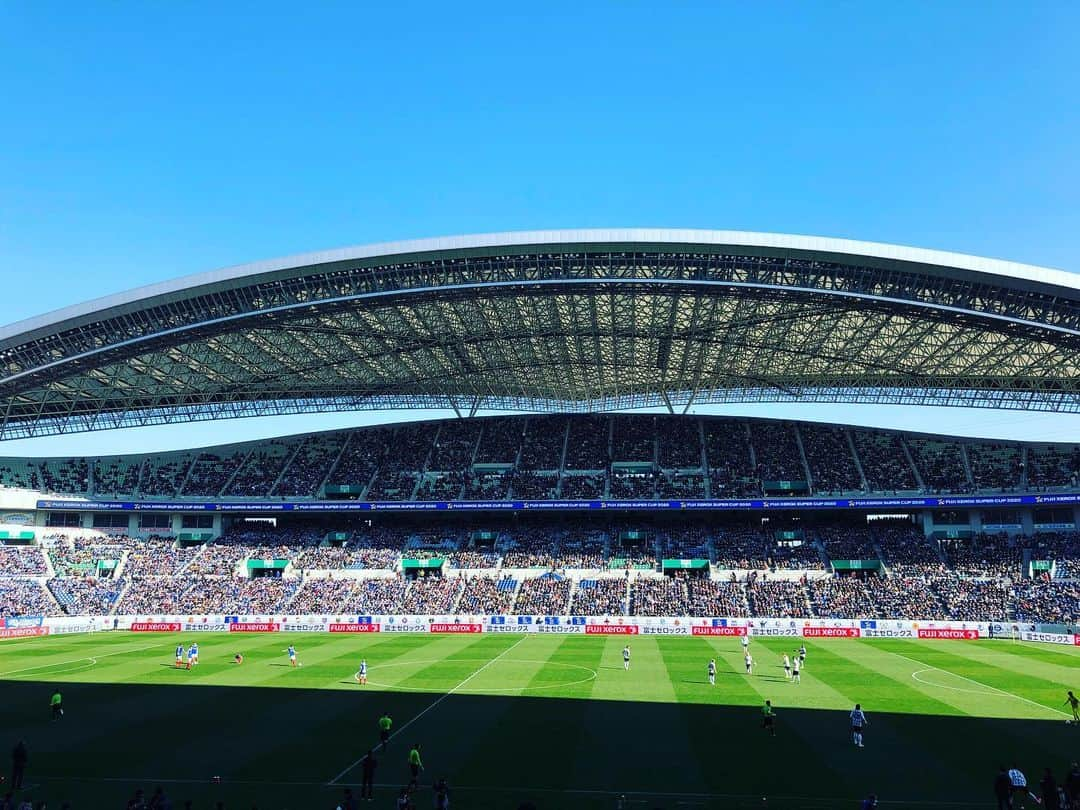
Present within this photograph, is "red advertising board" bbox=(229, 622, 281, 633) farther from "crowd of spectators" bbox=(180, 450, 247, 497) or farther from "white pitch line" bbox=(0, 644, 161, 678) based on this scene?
"crowd of spectators" bbox=(180, 450, 247, 497)

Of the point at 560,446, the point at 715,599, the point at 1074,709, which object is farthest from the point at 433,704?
the point at 560,446

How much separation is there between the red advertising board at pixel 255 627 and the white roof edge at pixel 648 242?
23435mm

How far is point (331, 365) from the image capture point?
62.7 meters

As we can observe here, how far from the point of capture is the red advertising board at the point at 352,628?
178 feet

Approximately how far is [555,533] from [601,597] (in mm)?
12658

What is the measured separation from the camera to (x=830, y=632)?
5109 cm

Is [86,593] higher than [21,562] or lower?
lower

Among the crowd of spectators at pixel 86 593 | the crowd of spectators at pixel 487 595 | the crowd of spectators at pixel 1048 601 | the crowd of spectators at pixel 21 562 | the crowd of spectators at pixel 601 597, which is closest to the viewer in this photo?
the crowd of spectators at pixel 1048 601

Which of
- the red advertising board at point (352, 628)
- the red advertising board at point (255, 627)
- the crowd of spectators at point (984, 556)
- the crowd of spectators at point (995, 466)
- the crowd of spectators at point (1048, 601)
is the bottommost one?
the red advertising board at point (255, 627)

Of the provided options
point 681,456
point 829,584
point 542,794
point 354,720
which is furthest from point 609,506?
point 542,794

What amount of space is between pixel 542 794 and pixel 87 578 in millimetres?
61539

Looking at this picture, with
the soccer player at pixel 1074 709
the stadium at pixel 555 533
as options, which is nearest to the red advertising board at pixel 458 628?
the stadium at pixel 555 533

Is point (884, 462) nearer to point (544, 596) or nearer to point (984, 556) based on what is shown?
point (984, 556)

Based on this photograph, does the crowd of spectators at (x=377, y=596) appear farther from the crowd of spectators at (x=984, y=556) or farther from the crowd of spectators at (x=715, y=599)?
Result: the crowd of spectators at (x=984, y=556)
